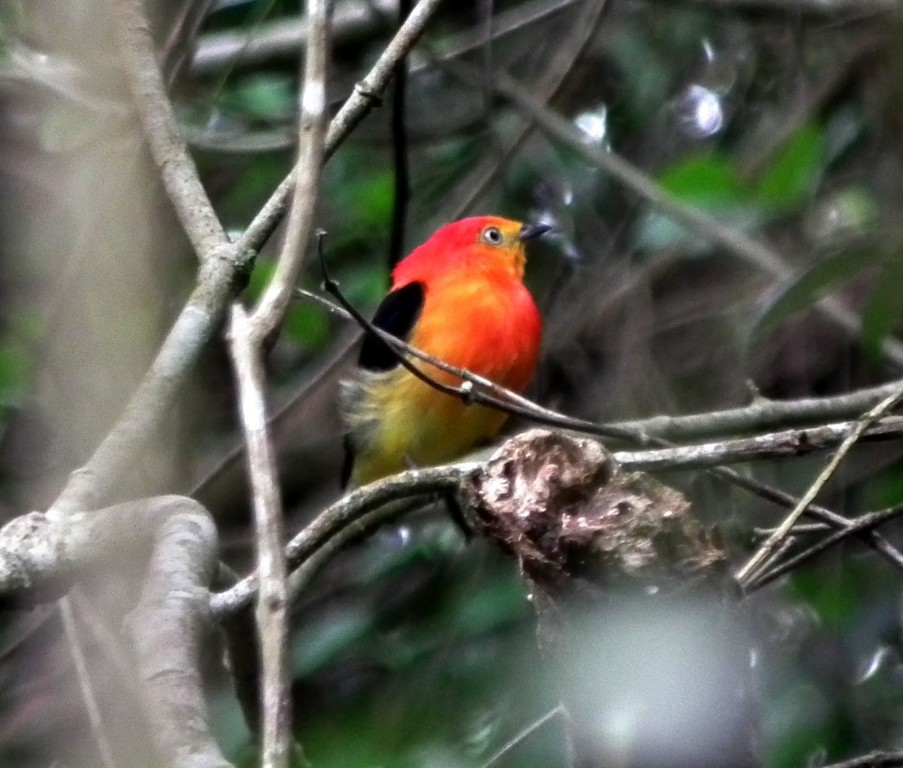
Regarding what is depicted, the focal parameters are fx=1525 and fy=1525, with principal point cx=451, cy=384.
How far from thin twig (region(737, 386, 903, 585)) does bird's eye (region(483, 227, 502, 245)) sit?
2.78 m

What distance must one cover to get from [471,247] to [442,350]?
0.54m

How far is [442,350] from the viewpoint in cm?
493

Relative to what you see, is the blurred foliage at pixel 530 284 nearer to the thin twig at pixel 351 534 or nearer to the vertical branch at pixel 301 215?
the thin twig at pixel 351 534

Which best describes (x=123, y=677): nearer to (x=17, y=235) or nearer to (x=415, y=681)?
(x=415, y=681)

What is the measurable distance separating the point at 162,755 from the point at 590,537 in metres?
0.68

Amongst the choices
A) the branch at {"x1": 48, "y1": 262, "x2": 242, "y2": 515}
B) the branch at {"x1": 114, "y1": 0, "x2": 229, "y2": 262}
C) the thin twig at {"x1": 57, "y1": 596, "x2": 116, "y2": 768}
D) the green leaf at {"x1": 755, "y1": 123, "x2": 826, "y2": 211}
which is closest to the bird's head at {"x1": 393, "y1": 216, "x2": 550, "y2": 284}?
the green leaf at {"x1": 755, "y1": 123, "x2": 826, "y2": 211}

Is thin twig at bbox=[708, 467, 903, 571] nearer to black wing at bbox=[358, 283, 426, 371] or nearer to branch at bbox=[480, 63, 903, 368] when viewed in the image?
branch at bbox=[480, 63, 903, 368]

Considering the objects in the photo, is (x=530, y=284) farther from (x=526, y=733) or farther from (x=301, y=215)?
A: (x=301, y=215)

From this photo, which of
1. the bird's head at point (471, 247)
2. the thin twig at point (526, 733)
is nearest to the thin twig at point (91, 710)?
the thin twig at point (526, 733)

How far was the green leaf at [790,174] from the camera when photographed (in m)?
4.18

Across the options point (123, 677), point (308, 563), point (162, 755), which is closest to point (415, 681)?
point (308, 563)

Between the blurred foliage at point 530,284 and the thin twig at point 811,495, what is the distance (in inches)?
25.5

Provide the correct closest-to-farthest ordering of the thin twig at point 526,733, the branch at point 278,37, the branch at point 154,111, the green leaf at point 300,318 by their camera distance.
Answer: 1. the thin twig at point 526,733
2. the branch at point 154,111
3. the green leaf at point 300,318
4. the branch at point 278,37

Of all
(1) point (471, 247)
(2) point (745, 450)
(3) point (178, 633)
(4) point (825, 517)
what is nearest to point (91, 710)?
(3) point (178, 633)
